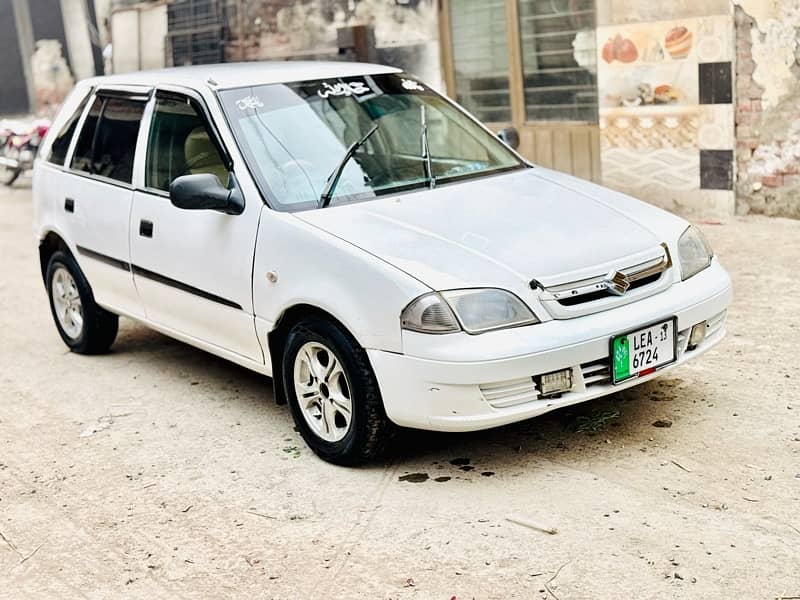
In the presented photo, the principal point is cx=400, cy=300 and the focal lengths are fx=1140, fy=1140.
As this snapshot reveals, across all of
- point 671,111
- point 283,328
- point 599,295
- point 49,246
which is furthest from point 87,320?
point 671,111

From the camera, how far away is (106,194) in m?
6.32

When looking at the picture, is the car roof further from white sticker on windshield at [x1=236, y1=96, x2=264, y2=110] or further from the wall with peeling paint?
the wall with peeling paint

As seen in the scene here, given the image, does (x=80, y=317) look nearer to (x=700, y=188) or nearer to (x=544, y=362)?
(x=544, y=362)

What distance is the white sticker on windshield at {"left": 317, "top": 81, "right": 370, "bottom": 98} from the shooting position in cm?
572

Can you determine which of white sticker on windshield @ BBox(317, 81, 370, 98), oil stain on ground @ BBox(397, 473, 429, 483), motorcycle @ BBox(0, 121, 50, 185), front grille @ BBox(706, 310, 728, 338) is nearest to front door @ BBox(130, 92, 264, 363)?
white sticker on windshield @ BBox(317, 81, 370, 98)

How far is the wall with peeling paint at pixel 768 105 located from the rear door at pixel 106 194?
4788mm

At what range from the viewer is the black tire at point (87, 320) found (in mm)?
6750

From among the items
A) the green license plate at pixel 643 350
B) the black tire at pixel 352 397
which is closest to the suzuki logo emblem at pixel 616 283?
the green license plate at pixel 643 350

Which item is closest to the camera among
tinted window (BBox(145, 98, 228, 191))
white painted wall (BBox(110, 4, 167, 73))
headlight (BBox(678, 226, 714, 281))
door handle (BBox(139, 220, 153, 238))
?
headlight (BBox(678, 226, 714, 281))

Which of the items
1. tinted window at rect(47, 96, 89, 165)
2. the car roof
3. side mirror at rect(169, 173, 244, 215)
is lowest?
side mirror at rect(169, 173, 244, 215)

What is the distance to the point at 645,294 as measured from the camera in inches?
186

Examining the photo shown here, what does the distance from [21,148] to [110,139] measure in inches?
376

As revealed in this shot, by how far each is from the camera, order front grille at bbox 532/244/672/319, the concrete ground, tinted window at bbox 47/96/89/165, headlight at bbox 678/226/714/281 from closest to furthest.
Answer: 1. the concrete ground
2. front grille at bbox 532/244/672/319
3. headlight at bbox 678/226/714/281
4. tinted window at bbox 47/96/89/165

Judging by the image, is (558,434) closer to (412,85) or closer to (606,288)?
(606,288)
